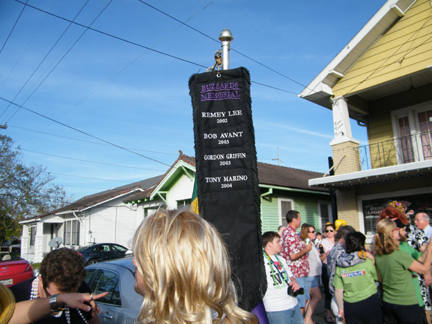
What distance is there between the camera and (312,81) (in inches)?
397

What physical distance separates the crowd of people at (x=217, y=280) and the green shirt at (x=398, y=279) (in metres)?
0.01

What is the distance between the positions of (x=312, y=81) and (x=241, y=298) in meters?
8.94

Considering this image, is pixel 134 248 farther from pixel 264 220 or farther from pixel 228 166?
pixel 264 220

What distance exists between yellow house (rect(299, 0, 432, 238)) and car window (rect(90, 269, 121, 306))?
6693mm

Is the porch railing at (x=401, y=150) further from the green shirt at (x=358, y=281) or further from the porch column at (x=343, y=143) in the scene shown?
the green shirt at (x=358, y=281)

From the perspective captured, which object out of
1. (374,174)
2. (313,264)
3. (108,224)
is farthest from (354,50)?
(108,224)

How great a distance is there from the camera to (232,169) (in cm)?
257

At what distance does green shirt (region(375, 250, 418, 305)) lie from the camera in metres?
4.01

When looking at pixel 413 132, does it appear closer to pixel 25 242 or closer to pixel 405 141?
pixel 405 141

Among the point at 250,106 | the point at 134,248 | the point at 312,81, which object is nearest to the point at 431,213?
the point at 312,81

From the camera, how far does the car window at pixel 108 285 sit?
4.44 m

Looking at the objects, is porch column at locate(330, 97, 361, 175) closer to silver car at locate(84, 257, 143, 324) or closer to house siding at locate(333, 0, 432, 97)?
house siding at locate(333, 0, 432, 97)

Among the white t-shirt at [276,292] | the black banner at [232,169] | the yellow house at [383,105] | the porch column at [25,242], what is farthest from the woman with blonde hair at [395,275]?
the porch column at [25,242]

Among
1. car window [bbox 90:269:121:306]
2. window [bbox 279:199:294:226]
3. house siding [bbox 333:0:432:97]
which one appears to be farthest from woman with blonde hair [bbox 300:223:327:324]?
window [bbox 279:199:294:226]
